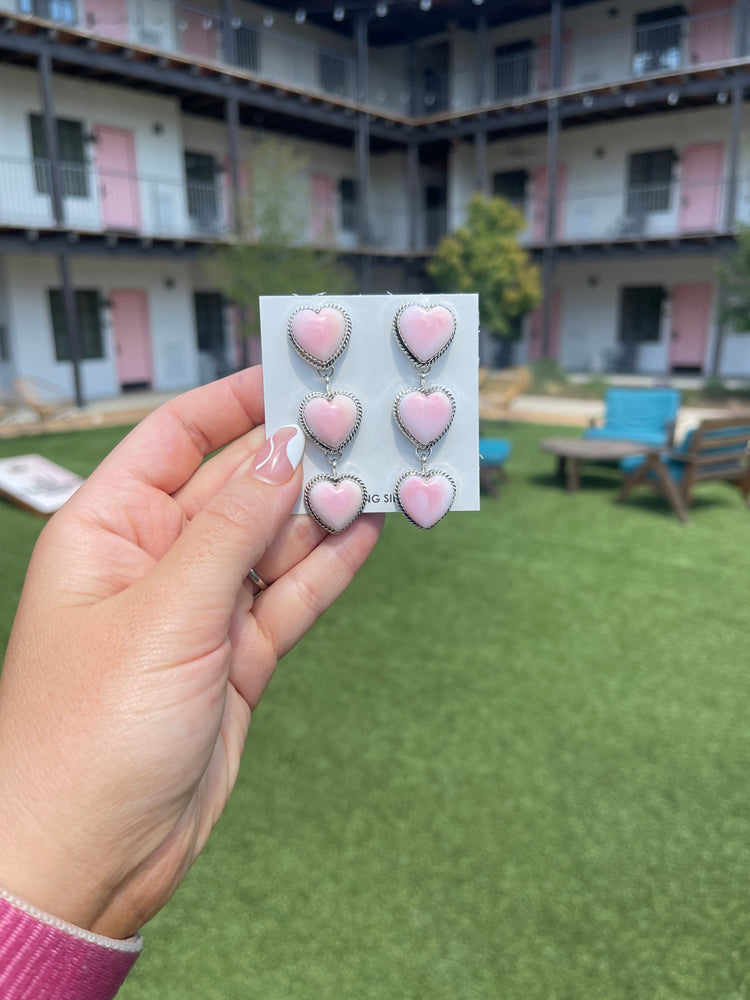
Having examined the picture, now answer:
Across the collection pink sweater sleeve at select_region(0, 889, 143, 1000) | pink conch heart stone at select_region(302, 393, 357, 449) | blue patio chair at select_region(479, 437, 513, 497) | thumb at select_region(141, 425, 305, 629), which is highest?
pink conch heart stone at select_region(302, 393, 357, 449)

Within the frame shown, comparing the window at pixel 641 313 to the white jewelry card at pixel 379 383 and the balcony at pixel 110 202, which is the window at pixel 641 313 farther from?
the white jewelry card at pixel 379 383

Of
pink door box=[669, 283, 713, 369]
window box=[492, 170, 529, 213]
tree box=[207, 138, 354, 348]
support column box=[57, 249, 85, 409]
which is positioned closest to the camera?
support column box=[57, 249, 85, 409]

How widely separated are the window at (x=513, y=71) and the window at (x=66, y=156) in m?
10.7

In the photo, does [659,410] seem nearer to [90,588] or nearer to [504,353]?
[90,588]

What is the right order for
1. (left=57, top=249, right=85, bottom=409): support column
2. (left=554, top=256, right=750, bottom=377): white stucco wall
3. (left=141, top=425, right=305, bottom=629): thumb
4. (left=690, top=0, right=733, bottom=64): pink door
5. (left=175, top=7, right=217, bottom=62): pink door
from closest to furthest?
1. (left=141, top=425, right=305, bottom=629): thumb
2. (left=57, top=249, right=85, bottom=409): support column
3. (left=175, top=7, right=217, bottom=62): pink door
4. (left=690, top=0, right=733, bottom=64): pink door
5. (left=554, top=256, right=750, bottom=377): white stucco wall

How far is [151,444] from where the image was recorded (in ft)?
4.88

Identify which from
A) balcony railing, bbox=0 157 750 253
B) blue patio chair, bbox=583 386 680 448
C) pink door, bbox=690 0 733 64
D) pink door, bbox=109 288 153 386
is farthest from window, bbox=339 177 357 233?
blue patio chair, bbox=583 386 680 448

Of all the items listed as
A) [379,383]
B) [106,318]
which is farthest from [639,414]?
[106,318]

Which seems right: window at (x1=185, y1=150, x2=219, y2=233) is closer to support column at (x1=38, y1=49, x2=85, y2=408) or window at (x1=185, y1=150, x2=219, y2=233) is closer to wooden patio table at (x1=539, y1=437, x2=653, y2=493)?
support column at (x1=38, y1=49, x2=85, y2=408)

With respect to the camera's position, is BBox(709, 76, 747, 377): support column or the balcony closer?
the balcony

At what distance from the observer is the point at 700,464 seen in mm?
6391

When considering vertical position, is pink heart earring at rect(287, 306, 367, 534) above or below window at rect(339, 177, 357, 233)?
below

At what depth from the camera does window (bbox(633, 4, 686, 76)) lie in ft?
57.9

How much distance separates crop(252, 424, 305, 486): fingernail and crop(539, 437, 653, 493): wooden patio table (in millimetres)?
5767
